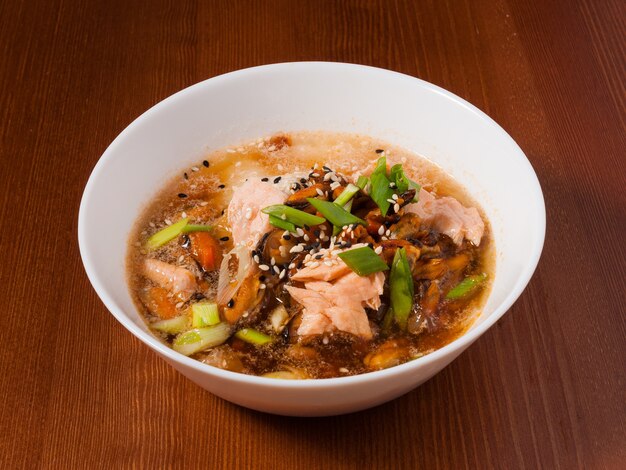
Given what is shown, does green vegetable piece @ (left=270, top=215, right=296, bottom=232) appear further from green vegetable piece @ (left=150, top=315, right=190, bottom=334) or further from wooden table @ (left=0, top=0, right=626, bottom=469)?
wooden table @ (left=0, top=0, right=626, bottom=469)

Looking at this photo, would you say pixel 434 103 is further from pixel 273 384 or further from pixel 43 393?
pixel 43 393

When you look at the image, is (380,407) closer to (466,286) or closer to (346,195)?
(466,286)

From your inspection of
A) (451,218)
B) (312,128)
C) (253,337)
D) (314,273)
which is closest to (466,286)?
(451,218)

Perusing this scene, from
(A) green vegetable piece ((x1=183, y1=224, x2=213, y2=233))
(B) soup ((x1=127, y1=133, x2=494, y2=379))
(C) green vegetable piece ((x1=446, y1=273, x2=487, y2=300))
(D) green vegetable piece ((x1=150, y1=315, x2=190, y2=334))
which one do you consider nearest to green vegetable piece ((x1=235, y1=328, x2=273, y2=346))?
(B) soup ((x1=127, y1=133, x2=494, y2=379))

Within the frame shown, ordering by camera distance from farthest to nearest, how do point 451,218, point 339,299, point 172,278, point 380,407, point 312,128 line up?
point 312,128, point 451,218, point 172,278, point 380,407, point 339,299

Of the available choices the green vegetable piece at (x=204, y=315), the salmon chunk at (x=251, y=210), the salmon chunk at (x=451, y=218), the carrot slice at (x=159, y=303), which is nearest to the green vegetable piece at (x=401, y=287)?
the salmon chunk at (x=451, y=218)
